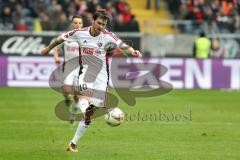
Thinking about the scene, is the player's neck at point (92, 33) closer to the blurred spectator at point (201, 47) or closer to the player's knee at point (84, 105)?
the player's knee at point (84, 105)

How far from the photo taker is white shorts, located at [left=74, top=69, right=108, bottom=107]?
13047mm

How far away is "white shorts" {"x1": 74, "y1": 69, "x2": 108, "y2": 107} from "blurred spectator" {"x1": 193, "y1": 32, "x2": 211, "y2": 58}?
51.9 ft

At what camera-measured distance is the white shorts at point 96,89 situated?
13047 millimetres

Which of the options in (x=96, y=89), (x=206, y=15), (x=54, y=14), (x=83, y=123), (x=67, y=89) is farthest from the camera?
(x=206, y=15)

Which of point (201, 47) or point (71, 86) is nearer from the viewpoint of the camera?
point (71, 86)

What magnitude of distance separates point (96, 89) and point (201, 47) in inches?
638

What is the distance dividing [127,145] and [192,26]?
747 inches

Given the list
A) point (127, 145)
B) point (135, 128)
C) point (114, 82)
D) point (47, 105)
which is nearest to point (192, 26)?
point (114, 82)

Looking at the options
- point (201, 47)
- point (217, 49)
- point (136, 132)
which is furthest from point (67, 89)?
point (217, 49)

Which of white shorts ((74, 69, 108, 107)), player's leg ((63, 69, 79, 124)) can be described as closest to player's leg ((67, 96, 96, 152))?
white shorts ((74, 69, 108, 107))

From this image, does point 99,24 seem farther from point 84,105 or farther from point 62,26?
point 62,26

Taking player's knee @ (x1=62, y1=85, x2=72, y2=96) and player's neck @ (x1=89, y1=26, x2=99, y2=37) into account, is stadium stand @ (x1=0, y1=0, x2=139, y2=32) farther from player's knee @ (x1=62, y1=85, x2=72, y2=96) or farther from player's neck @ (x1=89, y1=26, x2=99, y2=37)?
player's neck @ (x1=89, y1=26, x2=99, y2=37)

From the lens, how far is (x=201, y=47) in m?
28.8

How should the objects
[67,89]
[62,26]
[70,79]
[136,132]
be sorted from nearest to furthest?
[136,132], [70,79], [67,89], [62,26]
